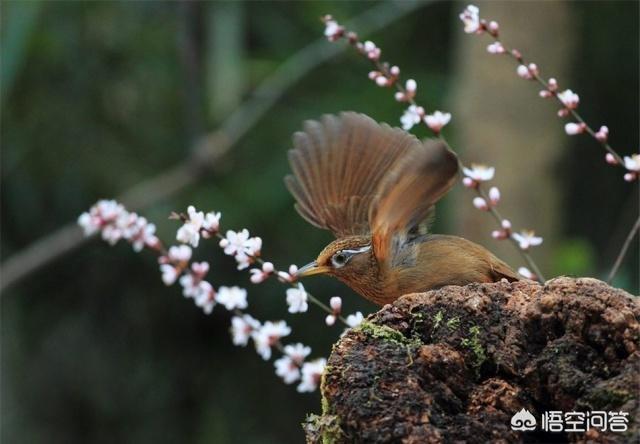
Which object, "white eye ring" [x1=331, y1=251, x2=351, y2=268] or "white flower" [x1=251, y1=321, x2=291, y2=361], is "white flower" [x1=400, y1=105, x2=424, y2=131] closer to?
"white eye ring" [x1=331, y1=251, x2=351, y2=268]

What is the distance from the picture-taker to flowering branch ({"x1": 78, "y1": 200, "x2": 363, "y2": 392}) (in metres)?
2.57

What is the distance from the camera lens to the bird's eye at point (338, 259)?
9.43ft

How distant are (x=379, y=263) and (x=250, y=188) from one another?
14.3 ft

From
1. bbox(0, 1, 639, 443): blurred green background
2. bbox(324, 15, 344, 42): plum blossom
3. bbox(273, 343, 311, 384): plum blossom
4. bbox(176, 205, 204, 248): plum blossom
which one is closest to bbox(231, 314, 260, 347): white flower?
bbox(273, 343, 311, 384): plum blossom

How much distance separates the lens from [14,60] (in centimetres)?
591

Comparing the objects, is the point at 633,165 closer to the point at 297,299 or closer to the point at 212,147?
the point at 297,299

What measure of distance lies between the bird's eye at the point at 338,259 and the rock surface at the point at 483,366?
0.64 meters

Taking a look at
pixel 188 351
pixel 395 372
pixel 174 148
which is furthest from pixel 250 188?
pixel 395 372

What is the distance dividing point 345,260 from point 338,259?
0.06 ft

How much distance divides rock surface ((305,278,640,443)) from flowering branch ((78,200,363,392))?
1.22 feet

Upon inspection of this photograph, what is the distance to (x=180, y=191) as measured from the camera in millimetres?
6688

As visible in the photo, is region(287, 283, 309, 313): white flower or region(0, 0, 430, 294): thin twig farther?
region(0, 0, 430, 294): thin twig

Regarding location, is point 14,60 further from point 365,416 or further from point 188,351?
point 365,416

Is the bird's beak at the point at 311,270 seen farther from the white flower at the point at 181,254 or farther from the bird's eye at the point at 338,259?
the white flower at the point at 181,254
